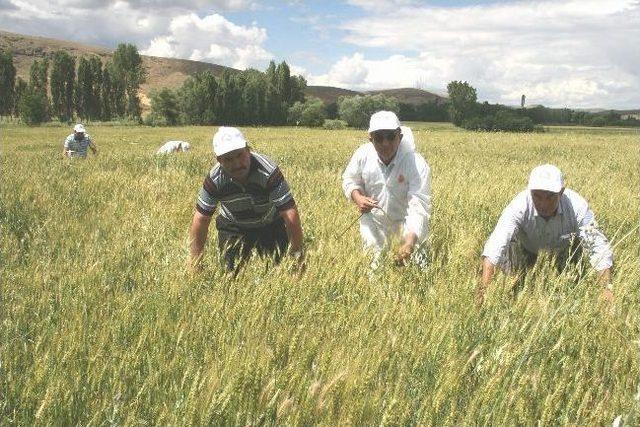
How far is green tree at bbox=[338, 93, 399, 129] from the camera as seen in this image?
6731 centimetres

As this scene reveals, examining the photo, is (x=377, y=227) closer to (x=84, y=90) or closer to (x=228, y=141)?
(x=228, y=141)

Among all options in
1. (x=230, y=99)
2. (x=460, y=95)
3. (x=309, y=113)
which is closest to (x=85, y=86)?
(x=230, y=99)

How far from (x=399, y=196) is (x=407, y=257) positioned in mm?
1122

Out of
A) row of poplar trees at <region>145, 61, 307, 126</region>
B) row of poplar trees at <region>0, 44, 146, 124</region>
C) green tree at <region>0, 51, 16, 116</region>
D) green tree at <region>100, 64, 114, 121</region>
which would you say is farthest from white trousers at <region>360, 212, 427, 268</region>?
green tree at <region>0, 51, 16, 116</region>

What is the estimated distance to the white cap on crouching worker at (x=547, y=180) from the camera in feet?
12.3

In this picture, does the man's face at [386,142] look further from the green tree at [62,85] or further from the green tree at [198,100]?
the green tree at [62,85]

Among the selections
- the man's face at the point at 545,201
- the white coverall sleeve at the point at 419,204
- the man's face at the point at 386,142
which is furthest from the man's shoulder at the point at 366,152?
the man's face at the point at 545,201

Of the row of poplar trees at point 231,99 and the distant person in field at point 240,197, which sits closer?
the distant person in field at point 240,197

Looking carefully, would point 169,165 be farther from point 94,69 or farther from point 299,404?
point 94,69

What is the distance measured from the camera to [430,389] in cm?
193

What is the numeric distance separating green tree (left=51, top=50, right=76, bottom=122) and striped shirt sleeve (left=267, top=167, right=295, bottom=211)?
79.8 m

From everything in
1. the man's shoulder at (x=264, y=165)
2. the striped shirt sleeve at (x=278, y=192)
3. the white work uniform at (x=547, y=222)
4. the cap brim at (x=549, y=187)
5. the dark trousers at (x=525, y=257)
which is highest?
the man's shoulder at (x=264, y=165)

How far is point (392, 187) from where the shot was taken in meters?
4.87

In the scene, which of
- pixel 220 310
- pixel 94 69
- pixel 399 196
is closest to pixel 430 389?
pixel 220 310
